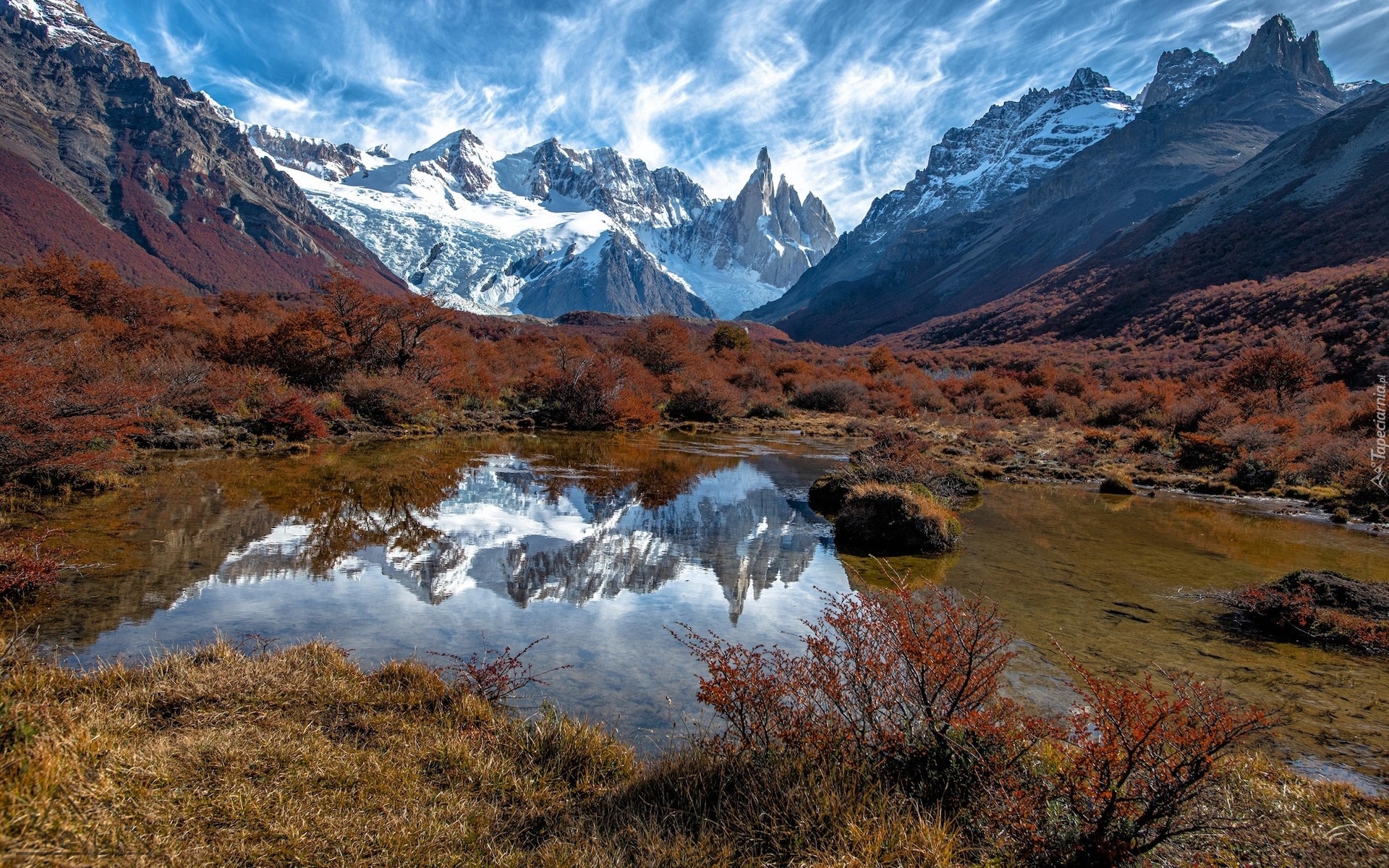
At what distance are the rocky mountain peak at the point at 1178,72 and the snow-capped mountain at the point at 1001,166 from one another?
19.3ft

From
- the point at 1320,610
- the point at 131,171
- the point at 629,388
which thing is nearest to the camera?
the point at 1320,610

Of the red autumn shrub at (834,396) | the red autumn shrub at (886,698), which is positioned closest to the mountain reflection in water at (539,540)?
the red autumn shrub at (886,698)

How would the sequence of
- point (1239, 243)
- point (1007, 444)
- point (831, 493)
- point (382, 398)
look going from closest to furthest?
point (831, 493) < point (382, 398) < point (1007, 444) < point (1239, 243)

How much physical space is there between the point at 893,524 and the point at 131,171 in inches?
5478

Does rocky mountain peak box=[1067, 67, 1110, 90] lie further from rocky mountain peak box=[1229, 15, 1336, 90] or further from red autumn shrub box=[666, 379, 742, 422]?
red autumn shrub box=[666, 379, 742, 422]

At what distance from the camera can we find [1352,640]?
21.7ft

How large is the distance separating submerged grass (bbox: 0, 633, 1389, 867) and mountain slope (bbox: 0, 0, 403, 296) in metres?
99.1

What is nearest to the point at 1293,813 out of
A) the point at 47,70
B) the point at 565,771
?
the point at 565,771

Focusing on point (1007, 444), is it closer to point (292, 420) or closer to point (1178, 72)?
point (292, 420)

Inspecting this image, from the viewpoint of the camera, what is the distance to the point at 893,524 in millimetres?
10938

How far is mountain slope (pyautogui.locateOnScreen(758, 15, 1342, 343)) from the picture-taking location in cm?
10250

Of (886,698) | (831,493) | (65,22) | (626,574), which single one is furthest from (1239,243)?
(65,22)

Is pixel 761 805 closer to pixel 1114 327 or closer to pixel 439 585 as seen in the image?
pixel 439 585

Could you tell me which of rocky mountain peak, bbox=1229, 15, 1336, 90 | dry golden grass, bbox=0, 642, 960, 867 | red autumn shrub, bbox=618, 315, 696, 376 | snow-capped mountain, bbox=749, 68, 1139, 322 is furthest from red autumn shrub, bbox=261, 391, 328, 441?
rocky mountain peak, bbox=1229, 15, 1336, 90
